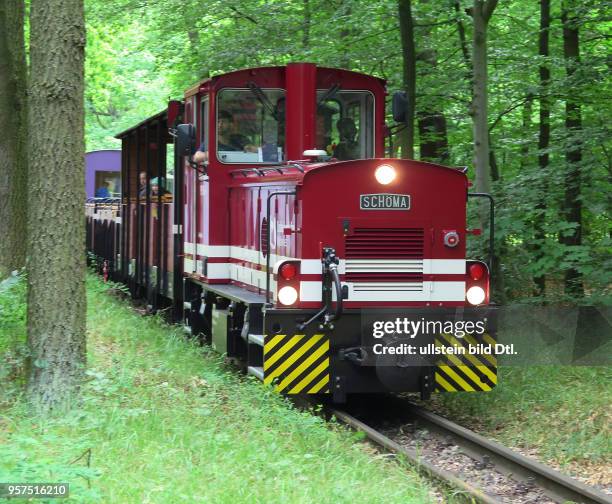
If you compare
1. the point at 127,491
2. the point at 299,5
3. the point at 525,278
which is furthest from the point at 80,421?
the point at 299,5

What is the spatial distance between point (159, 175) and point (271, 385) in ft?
19.9

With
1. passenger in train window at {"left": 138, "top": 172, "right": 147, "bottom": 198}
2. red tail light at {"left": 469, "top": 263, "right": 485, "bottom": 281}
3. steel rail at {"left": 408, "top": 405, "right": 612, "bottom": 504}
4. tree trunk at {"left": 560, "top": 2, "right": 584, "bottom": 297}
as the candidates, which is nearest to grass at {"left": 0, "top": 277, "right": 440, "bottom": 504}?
steel rail at {"left": 408, "top": 405, "right": 612, "bottom": 504}

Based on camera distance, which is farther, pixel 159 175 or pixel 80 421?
pixel 159 175

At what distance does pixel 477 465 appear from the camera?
7.03 metres

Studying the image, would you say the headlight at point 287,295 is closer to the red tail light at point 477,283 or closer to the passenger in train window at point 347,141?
the red tail light at point 477,283

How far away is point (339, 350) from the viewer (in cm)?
825

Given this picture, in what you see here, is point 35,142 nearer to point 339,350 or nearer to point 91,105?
point 339,350

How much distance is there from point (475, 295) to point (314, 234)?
1.63m

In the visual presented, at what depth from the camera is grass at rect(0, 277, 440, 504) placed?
17.1ft

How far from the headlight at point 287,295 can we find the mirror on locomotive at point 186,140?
8.61ft

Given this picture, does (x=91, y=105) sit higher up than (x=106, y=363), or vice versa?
(x=91, y=105)

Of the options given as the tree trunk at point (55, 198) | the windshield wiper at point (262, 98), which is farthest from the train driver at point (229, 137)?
the tree trunk at point (55, 198)

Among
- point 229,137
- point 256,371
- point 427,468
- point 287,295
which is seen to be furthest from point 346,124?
point 427,468

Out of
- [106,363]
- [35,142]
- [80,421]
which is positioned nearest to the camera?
[80,421]
